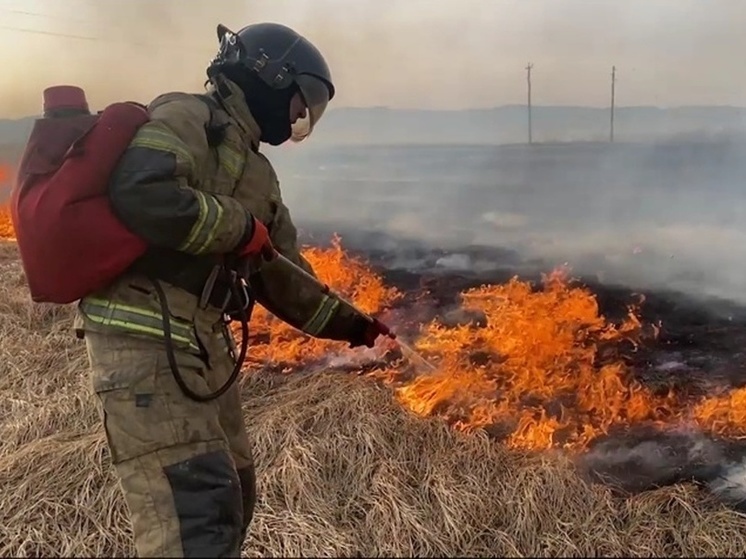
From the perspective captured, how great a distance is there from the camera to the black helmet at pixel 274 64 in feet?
10.2

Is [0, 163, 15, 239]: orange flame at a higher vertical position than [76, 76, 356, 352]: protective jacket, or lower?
lower

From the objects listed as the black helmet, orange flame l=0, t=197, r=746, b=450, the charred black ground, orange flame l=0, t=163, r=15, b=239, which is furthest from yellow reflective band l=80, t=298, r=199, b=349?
orange flame l=0, t=163, r=15, b=239

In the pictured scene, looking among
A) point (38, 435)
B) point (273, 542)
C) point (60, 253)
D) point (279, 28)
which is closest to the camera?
point (60, 253)

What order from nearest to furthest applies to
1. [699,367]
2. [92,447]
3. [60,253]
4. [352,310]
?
[60,253] → [352,310] → [92,447] → [699,367]

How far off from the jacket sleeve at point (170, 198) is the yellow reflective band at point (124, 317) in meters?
0.28

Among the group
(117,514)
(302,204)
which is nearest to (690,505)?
(117,514)

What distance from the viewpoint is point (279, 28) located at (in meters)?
3.25

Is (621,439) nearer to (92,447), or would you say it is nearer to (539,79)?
(92,447)

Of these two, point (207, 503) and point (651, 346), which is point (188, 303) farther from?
point (651, 346)

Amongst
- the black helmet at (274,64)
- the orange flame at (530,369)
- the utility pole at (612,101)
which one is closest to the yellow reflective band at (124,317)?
the black helmet at (274,64)

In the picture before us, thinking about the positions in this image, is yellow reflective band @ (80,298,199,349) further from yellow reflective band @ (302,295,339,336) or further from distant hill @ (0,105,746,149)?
distant hill @ (0,105,746,149)

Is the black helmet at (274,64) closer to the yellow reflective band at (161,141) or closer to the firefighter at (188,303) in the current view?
the firefighter at (188,303)

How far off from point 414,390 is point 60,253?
3.53m

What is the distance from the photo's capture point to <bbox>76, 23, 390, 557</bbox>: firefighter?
7.91ft
